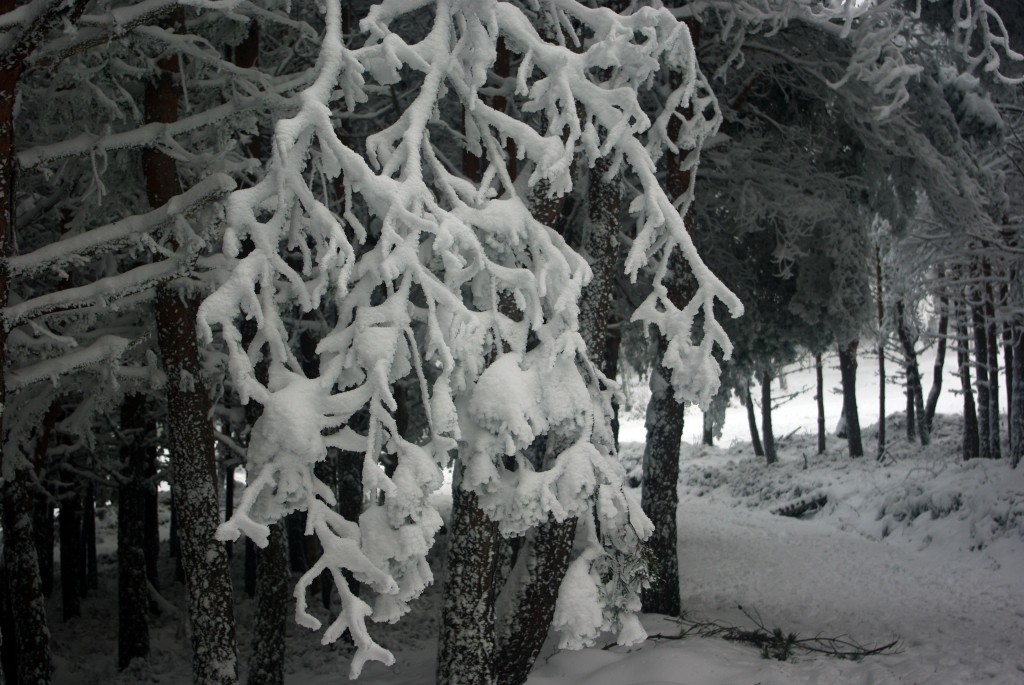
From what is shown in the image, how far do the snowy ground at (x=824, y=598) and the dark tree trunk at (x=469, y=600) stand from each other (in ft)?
3.92

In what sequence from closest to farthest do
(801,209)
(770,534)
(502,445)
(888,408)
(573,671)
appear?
(502,445) → (573,671) → (801,209) → (770,534) → (888,408)

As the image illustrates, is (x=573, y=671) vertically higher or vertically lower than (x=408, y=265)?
lower

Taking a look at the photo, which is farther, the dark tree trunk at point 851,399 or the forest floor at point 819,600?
the dark tree trunk at point 851,399

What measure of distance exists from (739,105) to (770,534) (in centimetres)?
988

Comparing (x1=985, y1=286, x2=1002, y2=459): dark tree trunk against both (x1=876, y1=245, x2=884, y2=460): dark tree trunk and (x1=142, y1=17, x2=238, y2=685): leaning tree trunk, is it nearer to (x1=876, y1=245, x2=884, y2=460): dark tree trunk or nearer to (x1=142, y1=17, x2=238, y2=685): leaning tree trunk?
(x1=876, y1=245, x2=884, y2=460): dark tree trunk

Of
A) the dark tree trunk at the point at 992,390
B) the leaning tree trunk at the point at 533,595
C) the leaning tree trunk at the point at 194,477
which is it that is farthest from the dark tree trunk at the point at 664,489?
the dark tree trunk at the point at 992,390

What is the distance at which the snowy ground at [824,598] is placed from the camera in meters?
6.51

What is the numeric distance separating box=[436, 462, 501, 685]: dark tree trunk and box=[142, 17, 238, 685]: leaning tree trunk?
79.7 inches

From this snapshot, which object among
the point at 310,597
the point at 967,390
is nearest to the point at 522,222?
the point at 310,597

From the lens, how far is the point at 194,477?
6.34m

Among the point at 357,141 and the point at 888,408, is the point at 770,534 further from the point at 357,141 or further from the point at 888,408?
the point at 888,408

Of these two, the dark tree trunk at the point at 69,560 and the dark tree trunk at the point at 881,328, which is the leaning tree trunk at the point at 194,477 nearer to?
the dark tree trunk at the point at 69,560

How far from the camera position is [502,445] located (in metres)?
4.27

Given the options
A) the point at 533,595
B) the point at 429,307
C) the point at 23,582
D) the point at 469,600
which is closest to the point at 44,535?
the point at 23,582
